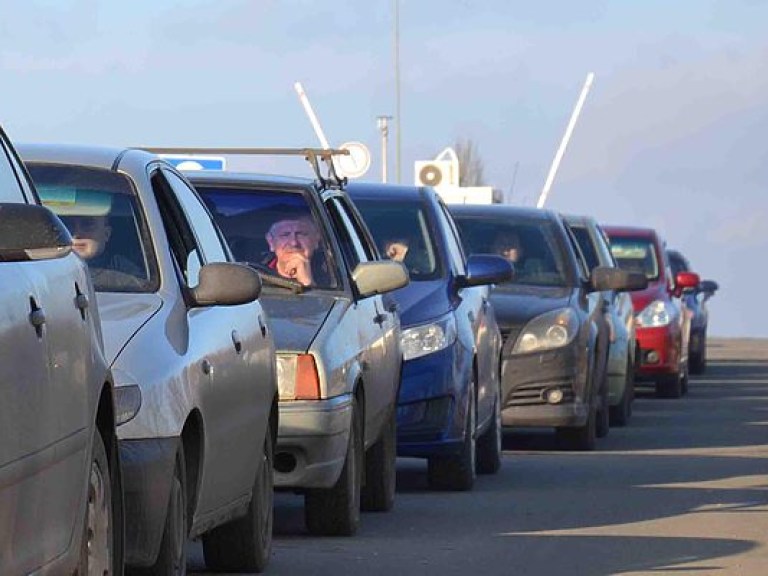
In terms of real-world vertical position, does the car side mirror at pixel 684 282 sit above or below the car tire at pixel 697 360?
above

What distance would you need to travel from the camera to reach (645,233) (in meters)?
32.2

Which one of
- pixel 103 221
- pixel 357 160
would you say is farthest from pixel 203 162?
pixel 103 221

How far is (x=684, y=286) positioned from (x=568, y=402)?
15.2 meters

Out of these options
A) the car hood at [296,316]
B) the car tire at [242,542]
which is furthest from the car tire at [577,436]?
the car tire at [242,542]

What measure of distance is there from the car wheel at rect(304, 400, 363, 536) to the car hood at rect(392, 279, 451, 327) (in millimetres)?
3136

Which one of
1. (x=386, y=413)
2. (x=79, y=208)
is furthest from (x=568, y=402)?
(x=79, y=208)

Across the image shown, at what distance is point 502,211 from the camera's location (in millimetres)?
21297

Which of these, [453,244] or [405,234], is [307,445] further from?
[453,244]

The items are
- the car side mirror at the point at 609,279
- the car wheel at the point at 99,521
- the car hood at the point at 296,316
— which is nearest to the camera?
the car wheel at the point at 99,521

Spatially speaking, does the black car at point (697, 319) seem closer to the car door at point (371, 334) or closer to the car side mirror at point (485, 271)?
the car side mirror at point (485, 271)

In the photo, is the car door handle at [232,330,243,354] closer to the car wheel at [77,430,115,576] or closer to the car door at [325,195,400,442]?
the car wheel at [77,430,115,576]

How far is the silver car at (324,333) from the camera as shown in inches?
476

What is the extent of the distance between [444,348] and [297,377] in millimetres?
3554

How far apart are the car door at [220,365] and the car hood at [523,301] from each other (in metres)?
9.11
